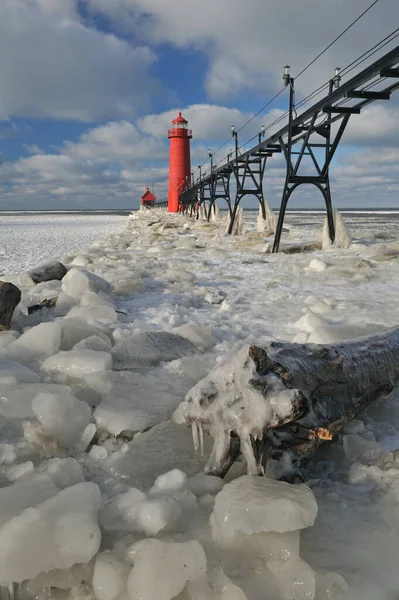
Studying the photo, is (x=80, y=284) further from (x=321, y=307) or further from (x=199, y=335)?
(x=321, y=307)

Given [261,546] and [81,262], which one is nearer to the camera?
[261,546]

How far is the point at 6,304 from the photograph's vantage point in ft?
9.20

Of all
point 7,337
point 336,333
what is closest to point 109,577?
point 7,337

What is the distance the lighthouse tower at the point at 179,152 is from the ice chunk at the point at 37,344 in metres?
34.6

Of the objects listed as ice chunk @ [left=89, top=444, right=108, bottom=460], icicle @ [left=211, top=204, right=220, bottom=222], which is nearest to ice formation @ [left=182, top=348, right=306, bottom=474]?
ice chunk @ [left=89, top=444, right=108, bottom=460]

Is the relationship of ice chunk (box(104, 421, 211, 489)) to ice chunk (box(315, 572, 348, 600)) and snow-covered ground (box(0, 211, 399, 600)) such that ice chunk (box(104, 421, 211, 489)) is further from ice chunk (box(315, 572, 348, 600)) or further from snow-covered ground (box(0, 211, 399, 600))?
ice chunk (box(315, 572, 348, 600))

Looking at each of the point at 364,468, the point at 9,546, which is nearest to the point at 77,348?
the point at 9,546

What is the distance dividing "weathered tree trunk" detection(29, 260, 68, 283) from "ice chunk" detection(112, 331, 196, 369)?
2377 millimetres

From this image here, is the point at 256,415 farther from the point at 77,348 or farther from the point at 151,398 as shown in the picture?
the point at 77,348

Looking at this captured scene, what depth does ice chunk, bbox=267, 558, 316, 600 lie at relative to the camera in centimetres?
99

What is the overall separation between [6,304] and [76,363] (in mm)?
990

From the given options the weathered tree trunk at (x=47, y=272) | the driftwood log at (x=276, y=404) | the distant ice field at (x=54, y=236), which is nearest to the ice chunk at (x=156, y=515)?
the driftwood log at (x=276, y=404)

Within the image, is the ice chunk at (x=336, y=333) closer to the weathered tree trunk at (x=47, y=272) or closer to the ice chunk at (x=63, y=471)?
the ice chunk at (x=63, y=471)

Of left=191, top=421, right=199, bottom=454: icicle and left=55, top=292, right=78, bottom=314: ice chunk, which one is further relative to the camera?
left=55, top=292, right=78, bottom=314: ice chunk
